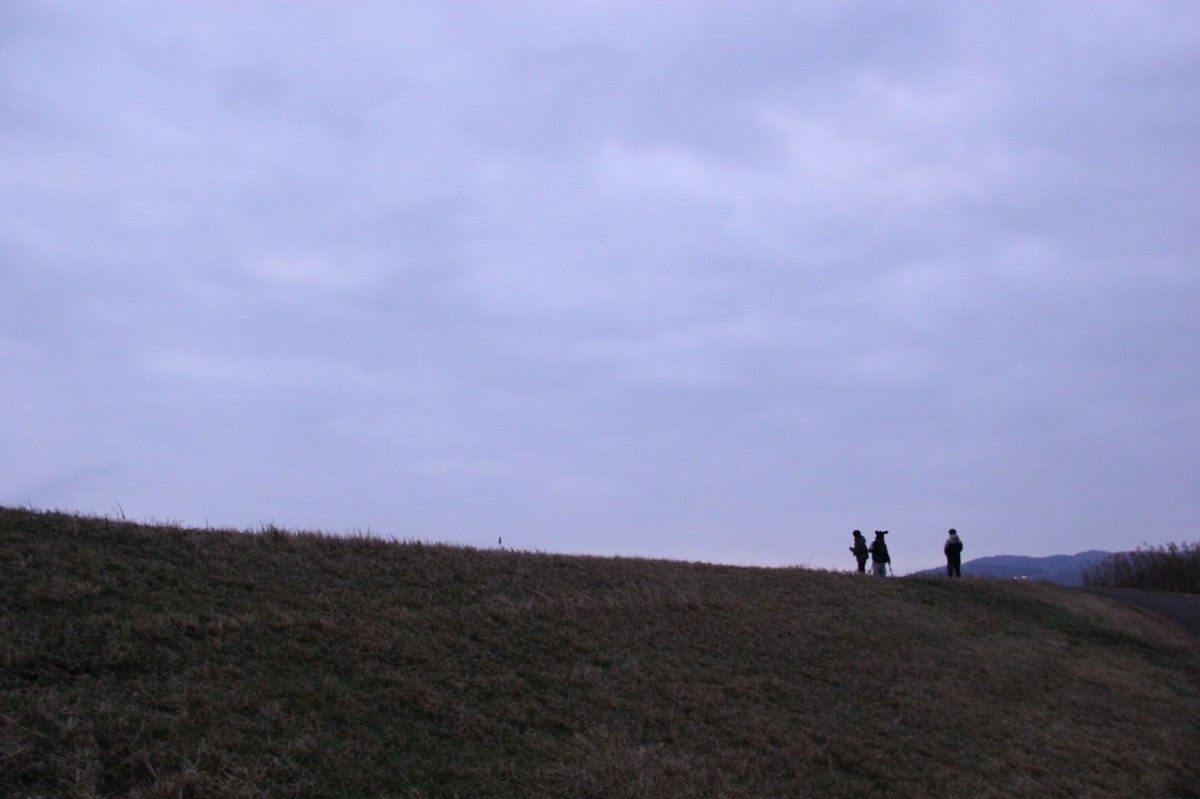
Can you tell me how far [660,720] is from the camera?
988 centimetres

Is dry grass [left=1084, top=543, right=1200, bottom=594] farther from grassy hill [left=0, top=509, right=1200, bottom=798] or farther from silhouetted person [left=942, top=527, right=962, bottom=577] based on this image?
grassy hill [left=0, top=509, right=1200, bottom=798]

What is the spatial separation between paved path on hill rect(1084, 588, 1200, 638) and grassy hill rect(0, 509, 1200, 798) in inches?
388

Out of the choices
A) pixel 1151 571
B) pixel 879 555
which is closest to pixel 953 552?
pixel 879 555

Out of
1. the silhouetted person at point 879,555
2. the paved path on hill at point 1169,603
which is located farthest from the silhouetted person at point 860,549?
the paved path on hill at point 1169,603

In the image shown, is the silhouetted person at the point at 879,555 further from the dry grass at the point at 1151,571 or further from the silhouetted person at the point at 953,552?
the dry grass at the point at 1151,571

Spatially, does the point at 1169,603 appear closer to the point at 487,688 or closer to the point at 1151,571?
the point at 1151,571

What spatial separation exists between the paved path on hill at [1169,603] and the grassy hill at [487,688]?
9863mm

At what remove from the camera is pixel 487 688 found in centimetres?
941

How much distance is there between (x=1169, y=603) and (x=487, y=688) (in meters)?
24.7

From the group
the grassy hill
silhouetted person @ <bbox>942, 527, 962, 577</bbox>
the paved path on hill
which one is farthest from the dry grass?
the grassy hill

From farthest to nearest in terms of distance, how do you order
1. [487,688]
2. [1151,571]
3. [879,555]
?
[1151,571] < [879,555] < [487,688]

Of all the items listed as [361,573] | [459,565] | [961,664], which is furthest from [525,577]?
[961,664]

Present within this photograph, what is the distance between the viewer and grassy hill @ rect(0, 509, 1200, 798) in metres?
7.05

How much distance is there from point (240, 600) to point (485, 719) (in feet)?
9.01
